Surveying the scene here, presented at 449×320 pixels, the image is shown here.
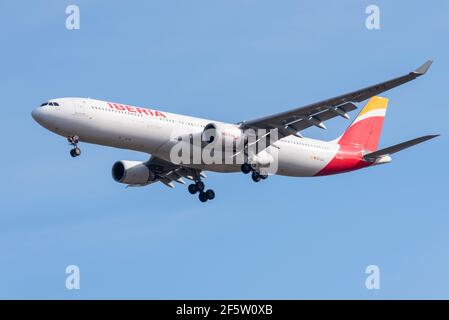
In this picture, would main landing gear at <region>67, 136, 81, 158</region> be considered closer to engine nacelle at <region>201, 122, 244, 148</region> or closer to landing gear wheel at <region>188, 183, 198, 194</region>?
engine nacelle at <region>201, 122, 244, 148</region>

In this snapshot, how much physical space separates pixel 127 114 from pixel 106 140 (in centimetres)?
185

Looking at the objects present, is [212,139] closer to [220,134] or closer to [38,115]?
[220,134]

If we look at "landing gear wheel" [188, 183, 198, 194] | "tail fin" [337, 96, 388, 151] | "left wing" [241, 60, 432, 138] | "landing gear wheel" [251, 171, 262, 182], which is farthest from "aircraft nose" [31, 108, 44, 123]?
"tail fin" [337, 96, 388, 151]

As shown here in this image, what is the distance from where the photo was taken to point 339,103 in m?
61.2

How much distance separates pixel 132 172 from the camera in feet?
223

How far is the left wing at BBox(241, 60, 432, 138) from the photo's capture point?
192 ft

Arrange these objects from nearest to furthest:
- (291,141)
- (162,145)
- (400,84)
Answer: (400,84), (162,145), (291,141)

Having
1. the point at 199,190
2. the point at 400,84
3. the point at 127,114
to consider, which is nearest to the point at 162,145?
the point at 127,114

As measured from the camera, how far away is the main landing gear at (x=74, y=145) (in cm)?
6022

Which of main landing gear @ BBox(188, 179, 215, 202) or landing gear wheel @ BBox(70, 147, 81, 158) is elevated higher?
landing gear wheel @ BBox(70, 147, 81, 158)

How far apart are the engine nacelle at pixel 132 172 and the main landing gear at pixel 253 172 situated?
6.73 m

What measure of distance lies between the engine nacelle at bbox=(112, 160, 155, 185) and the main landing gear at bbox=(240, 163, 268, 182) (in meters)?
6.73

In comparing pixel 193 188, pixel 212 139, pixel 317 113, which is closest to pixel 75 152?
pixel 212 139

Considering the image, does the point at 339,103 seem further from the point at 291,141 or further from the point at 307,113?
the point at 291,141
